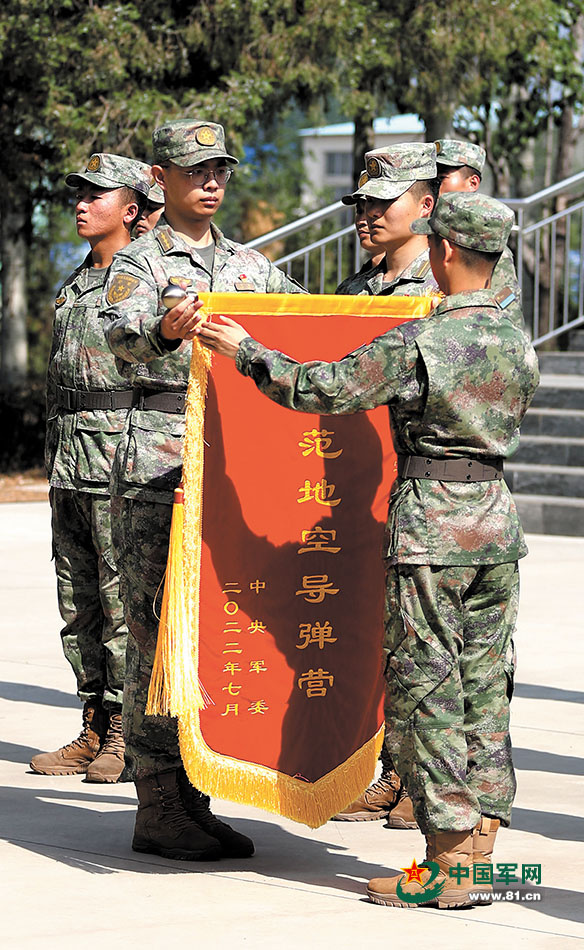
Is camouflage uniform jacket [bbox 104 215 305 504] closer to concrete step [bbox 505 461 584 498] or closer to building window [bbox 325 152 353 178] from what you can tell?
concrete step [bbox 505 461 584 498]

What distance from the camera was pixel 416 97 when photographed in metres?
17.2

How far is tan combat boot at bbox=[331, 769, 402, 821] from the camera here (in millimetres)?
5699

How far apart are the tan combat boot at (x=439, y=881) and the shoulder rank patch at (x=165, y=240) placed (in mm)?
1973

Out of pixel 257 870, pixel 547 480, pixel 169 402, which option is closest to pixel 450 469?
pixel 169 402

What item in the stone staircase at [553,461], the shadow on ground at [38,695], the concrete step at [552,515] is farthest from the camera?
the stone staircase at [553,461]

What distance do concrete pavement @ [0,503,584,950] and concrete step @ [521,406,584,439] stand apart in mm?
6193

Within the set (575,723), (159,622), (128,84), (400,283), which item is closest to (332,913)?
(159,622)

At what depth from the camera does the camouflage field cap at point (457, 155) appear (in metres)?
6.29

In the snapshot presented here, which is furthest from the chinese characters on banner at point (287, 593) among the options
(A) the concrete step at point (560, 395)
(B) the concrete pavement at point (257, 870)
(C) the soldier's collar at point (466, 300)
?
(A) the concrete step at point (560, 395)

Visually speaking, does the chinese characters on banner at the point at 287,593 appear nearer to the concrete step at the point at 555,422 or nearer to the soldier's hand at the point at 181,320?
the soldier's hand at the point at 181,320

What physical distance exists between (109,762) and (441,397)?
2.37 metres

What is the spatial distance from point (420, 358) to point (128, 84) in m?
12.4

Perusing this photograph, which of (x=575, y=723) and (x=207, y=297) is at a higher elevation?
(x=207, y=297)

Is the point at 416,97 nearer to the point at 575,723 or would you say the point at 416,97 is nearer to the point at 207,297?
the point at 575,723
